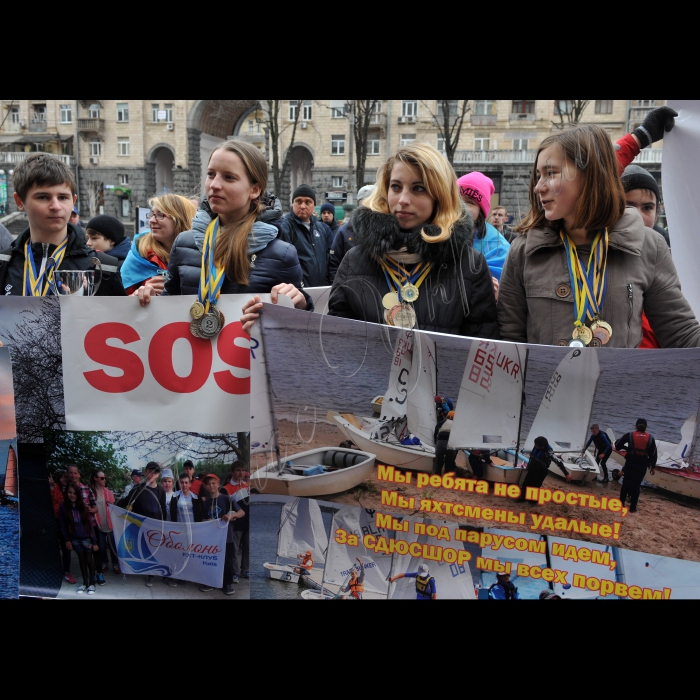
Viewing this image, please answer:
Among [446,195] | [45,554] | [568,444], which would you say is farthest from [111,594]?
[446,195]

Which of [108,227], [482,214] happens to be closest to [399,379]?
[482,214]

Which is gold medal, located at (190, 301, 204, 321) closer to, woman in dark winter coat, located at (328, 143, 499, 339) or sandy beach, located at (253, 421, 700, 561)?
woman in dark winter coat, located at (328, 143, 499, 339)

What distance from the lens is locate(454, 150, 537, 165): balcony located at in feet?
117

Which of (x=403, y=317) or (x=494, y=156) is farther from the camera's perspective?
(x=494, y=156)

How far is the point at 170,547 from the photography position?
2967 millimetres

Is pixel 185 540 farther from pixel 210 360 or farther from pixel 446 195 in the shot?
pixel 446 195

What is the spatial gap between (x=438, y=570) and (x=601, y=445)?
74 centimetres

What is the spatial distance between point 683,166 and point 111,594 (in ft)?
10.5

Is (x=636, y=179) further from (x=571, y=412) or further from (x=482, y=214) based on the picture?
(x=571, y=412)

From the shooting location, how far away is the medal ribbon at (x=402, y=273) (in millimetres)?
2812

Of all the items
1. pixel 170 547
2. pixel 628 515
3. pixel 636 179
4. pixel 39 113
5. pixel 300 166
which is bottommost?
pixel 170 547

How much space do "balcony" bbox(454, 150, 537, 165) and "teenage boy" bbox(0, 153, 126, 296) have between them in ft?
109

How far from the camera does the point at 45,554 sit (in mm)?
3061

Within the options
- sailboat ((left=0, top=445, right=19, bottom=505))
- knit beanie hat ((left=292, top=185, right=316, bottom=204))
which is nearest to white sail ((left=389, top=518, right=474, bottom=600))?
sailboat ((left=0, top=445, right=19, bottom=505))
